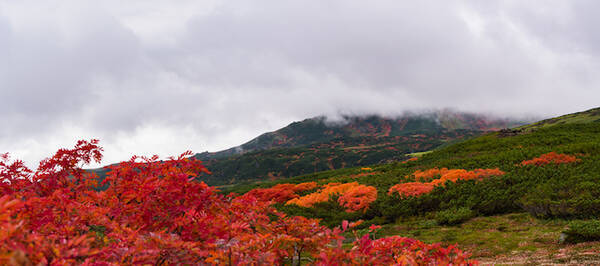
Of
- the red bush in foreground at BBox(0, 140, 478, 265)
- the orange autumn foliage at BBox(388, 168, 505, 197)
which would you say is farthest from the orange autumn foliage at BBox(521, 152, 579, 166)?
the red bush in foreground at BBox(0, 140, 478, 265)

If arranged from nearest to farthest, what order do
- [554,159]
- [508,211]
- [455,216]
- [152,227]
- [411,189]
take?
[152,227], [455,216], [508,211], [411,189], [554,159]

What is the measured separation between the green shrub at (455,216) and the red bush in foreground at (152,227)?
700 cm

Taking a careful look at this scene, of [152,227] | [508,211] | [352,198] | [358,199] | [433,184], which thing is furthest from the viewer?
[352,198]

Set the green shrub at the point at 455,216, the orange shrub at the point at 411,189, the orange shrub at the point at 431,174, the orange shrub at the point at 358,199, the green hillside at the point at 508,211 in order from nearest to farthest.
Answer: the green hillside at the point at 508,211
the green shrub at the point at 455,216
the orange shrub at the point at 411,189
the orange shrub at the point at 358,199
the orange shrub at the point at 431,174

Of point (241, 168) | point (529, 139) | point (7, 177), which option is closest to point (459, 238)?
point (7, 177)

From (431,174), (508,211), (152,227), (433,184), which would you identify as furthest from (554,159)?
(152,227)

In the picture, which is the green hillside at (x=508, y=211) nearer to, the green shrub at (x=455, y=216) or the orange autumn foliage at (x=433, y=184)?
the green shrub at (x=455, y=216)

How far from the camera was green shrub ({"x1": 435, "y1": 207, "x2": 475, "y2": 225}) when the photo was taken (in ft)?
31.0

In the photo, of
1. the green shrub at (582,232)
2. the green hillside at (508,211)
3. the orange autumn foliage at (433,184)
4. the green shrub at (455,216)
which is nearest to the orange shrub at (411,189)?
the orange autumn foliage at (433,184)

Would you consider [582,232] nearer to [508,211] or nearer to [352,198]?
[508,211]

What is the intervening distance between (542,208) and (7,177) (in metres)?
12.1

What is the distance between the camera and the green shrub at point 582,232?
238 inches

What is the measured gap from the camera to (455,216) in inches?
373

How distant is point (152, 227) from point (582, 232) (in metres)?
8.17
